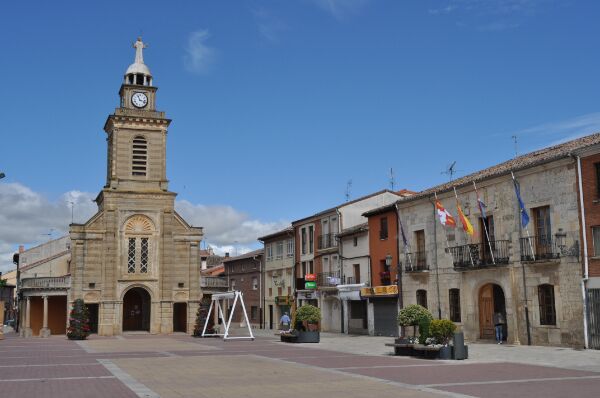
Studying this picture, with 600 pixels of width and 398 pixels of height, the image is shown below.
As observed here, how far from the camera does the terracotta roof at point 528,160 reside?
27.8m

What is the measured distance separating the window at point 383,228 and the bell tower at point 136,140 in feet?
63.4

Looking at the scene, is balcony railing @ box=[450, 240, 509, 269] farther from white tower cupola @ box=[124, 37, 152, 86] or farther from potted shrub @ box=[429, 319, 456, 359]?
white tower cupola @ box=[124, 37, 152, 86]

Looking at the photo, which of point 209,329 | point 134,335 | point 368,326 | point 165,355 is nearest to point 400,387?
point 165,355

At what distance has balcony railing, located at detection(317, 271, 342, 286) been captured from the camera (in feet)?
150

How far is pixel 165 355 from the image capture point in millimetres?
27922

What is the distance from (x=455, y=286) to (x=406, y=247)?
513 centimetres

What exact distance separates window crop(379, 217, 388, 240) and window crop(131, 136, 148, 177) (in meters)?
20.9

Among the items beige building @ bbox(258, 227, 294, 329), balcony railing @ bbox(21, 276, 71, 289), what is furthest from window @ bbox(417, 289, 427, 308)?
balcony railing @ bbox(21, 276, 71, 289)

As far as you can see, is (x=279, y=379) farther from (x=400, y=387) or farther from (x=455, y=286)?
(x=455, y=286)

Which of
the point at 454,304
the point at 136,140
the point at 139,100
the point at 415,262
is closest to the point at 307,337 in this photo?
the point at 415,262

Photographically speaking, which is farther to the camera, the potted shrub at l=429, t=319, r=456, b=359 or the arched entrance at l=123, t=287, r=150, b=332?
the arched entrance at l=123, t=287, r=150, b=332

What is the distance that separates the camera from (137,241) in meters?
51.5

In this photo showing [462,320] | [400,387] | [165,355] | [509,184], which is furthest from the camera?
[462,320]

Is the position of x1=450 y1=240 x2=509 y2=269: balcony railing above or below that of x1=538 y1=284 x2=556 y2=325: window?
above
